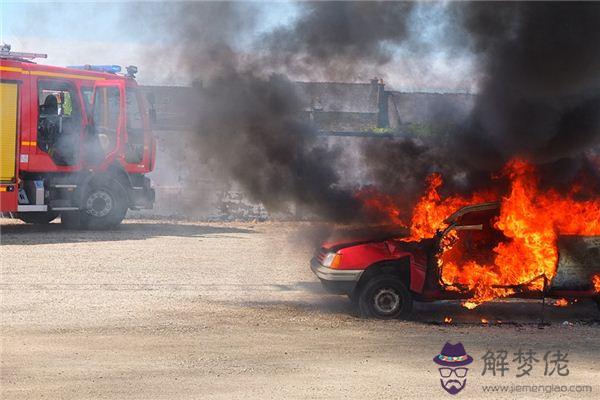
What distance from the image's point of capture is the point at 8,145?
54.3ft

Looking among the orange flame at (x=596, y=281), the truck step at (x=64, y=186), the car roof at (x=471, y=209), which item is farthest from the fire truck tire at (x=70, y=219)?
the orange flame at (x=596, y=281)

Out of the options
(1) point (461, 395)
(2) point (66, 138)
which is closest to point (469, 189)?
(1) point (461, 395)

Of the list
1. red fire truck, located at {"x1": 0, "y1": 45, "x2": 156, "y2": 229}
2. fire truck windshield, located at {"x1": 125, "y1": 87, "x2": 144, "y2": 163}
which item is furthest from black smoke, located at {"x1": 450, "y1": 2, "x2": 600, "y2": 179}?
red fire truck, located at {"x1": 0, "y1": 45, "x2": 156, "y2": 229}

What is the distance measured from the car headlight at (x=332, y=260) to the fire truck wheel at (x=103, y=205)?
31.4 ft

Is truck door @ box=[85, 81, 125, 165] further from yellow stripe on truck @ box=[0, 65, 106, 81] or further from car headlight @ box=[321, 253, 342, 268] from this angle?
car headlight @ box=[321, 253, 342, 268]

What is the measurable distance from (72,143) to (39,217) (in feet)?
7.81

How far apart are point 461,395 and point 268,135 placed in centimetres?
646

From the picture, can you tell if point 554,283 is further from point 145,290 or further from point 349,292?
point 145,290

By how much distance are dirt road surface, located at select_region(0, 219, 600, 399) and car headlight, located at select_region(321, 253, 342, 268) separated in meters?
0.63

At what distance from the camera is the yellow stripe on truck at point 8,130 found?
1639 cm

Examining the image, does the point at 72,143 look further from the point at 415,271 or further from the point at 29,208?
the point at 415,271

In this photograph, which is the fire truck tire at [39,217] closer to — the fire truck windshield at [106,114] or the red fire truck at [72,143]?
the red fire truck at [72,143]

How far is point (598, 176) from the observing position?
10477 mm

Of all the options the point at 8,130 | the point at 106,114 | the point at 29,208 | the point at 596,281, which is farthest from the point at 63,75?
the point at 596,281
